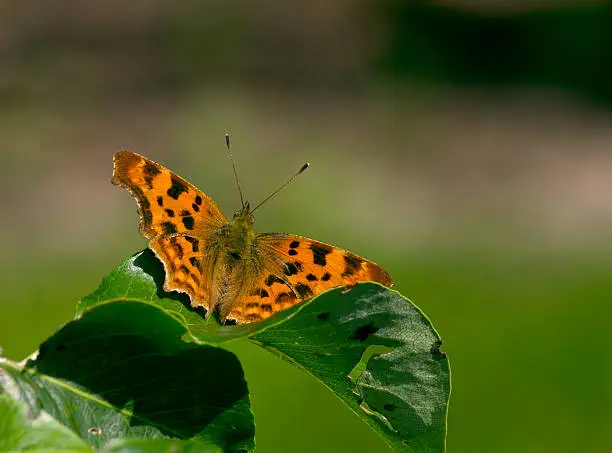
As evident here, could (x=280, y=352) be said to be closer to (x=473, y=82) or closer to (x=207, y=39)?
(x=207, y=39)

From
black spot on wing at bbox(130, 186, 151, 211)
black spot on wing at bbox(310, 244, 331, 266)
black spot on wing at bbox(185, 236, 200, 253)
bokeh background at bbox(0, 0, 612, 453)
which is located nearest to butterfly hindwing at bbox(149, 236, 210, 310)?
black spot on wing at bbox(185, 236, 200, 253)

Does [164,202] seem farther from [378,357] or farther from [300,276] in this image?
[378,357]

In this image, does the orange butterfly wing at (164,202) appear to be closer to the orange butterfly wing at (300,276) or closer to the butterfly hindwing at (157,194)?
the butterfly hindwing at (157,194)

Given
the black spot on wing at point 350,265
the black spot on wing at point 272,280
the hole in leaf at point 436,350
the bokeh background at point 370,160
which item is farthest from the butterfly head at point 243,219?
the bokeh background at point 370,160

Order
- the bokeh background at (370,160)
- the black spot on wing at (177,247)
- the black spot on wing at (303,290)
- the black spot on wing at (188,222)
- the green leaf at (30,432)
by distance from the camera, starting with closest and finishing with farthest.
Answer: the green leaf at (30,432)
the black spot on wing at (177,247)
the black spot on wing at (303,290)
the black spot on wing at (188,222)
the bokeh background at (370,160)

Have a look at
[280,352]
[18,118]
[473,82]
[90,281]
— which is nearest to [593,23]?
[473,82]

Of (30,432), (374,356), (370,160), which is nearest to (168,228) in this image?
(374,356)
